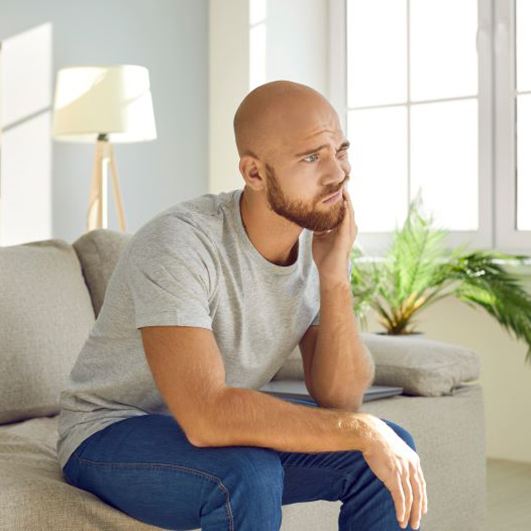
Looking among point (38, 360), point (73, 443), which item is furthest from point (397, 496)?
point (38, 360)

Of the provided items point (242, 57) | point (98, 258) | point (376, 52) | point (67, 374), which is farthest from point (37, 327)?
point (376, 52)

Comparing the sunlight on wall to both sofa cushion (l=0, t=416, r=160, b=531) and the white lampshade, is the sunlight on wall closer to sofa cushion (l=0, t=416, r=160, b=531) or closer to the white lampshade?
the white lampshade

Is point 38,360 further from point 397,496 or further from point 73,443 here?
point 397,496

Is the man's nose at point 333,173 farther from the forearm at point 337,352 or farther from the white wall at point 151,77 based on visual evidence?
the white wall at point 151,77

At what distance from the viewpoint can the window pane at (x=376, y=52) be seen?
4.89m

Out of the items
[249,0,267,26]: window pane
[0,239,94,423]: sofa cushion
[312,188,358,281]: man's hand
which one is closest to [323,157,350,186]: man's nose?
[312,188,358,281]: man's hand

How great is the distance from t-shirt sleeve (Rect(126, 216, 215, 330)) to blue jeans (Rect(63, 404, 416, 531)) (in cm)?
19

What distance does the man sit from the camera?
1658 millimetres

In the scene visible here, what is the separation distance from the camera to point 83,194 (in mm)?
4578

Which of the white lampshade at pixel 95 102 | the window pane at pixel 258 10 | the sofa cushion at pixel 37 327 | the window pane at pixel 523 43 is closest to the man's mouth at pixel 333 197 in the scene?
the sofa cushion at pixel 37 327

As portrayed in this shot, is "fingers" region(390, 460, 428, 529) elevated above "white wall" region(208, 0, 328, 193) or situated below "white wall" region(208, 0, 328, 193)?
below

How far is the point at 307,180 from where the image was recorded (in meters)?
1.90

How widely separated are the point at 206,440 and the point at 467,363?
5.06 feet

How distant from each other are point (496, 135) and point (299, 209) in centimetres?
280
